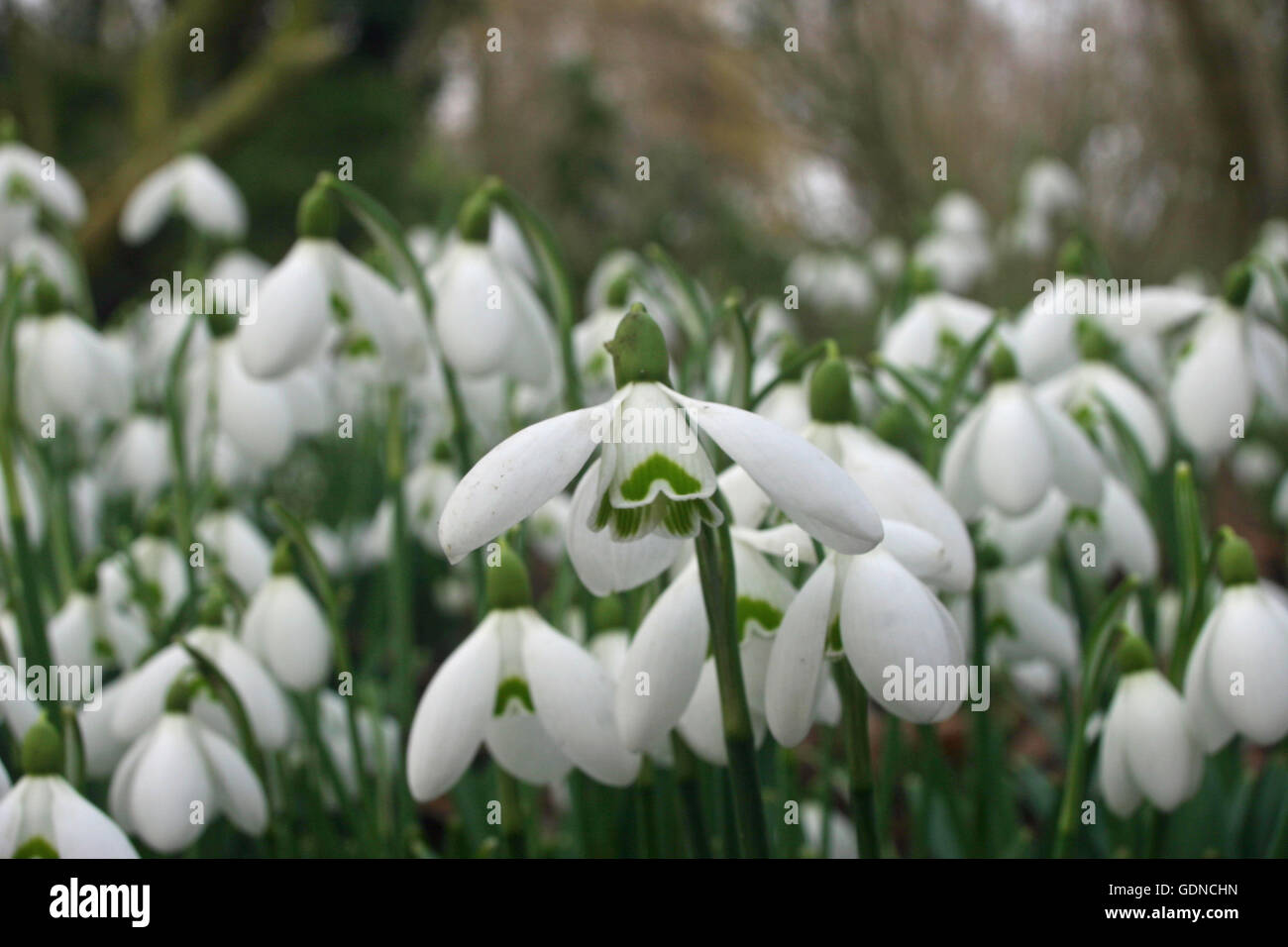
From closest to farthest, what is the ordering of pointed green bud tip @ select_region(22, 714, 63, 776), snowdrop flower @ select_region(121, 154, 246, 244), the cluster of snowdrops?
the cluster of snowdrops
pointed green bud tip @ select_region(22, 714, 63, 776)
snowdrop flower @ select_region(121, 154, 246, 244)

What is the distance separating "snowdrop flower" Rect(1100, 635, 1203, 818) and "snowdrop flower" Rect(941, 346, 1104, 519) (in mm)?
169

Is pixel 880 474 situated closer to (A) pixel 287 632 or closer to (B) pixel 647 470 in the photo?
(B) pixel 647 470

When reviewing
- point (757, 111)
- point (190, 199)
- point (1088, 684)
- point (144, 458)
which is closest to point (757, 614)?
point (1088, 684)

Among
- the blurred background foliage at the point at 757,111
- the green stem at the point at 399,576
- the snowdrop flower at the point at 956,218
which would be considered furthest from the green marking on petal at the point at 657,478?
the blurred background foliage at the point at 757,111

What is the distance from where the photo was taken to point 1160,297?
139 cm

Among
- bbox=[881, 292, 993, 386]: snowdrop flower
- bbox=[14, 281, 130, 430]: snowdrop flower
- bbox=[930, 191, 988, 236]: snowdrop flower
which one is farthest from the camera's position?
bbox=[930, 191, 988, 236]: snowdrop flower

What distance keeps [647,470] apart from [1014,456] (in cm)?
52

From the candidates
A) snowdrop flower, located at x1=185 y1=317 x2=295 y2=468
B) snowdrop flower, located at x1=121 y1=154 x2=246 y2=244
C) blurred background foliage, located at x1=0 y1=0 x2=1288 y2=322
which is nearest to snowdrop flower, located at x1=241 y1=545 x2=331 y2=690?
snowdrop flower, located at x1=185 y1=317 x2=295 y2=468

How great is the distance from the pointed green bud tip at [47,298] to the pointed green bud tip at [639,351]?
1024 millimetres

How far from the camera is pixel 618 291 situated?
1510mm

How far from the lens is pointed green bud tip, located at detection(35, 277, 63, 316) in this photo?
1.51 meters

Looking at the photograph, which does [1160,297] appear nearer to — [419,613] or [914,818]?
[914,818]

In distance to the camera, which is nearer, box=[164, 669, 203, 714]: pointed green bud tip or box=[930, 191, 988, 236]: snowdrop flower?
box=[164, 669, 203, 714]: pointed green bud tip

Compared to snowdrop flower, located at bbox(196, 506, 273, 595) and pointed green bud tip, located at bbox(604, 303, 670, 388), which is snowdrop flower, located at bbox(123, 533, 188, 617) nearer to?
snowdrop flower, located at bbox(196, 506, 273, 595)
